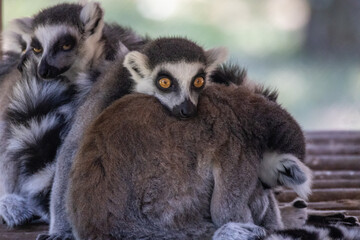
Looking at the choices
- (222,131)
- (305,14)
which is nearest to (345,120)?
(305,14)

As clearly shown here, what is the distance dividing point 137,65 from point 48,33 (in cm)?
90

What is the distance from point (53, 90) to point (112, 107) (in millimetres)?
875

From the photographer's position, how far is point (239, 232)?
2975mm

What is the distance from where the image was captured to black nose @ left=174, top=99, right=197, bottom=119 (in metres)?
3.12

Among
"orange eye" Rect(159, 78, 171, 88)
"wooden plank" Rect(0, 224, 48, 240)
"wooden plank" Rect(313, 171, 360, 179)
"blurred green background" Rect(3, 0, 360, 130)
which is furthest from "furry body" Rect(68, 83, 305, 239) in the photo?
"blurred green background" Rect(3, 0, 360, 130)

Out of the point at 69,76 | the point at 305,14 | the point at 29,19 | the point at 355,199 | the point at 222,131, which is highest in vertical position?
the point at 305,14

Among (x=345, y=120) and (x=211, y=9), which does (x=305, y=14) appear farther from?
(x=345, y=120)

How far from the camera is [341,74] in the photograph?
348 inches

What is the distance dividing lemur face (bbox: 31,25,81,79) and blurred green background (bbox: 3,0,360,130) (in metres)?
4.59

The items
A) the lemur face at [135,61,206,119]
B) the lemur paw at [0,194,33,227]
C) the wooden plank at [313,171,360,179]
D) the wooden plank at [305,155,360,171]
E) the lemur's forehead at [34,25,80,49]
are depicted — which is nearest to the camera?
the lemur face at [135,61,206,119]

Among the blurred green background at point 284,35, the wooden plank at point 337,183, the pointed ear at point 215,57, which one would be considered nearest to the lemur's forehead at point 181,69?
the pointed ear at point 215,57

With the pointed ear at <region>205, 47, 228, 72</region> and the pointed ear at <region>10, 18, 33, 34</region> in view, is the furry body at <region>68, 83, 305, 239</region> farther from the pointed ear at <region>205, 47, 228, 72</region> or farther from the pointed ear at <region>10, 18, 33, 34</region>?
the pointed ear at <region>10, 18, 33, 34</region>

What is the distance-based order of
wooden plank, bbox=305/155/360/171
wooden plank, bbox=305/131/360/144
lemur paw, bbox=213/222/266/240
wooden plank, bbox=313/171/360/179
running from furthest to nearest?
1. wooden plank, bbox=305/131/360/144
2. wooden plank, bbox=305/155/360/171
3. wooden plank, bbox=313/171/360/179
4. lemur paw, bbox=213/222/266/240

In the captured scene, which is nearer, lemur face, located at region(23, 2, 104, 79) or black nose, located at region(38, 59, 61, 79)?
black nose, located at region(38, 59, 61, 79)
